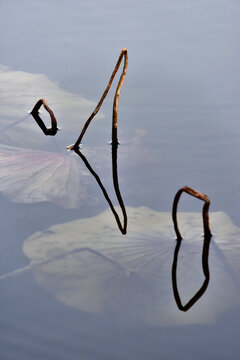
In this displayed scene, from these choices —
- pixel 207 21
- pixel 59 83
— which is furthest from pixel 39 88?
pixel 207 21

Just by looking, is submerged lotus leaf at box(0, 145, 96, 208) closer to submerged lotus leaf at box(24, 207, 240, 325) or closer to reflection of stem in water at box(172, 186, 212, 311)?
submerged lotus leaf at box(24, 207, 240, 325)

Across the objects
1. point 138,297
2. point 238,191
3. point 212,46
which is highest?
point 212,46

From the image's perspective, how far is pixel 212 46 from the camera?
93.8 inches

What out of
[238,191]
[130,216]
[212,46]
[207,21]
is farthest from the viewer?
[207,21]

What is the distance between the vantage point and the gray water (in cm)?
103

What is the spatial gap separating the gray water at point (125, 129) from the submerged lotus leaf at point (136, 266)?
0.5 inches

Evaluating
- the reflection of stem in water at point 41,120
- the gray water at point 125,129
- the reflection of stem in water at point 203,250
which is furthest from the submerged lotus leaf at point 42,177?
the reflection of stem in water at point 203,250

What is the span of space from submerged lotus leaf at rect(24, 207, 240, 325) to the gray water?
0.04ft

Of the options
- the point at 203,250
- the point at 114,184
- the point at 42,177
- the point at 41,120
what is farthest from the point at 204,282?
the point at 41,120

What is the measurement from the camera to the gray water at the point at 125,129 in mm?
1033

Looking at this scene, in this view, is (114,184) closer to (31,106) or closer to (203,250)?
(203,250)

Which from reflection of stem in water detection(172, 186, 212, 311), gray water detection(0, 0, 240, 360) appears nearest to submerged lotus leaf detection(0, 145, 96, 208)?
gray water detection(0, 0, 240, 360)

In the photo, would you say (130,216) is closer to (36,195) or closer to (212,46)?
(36,195)

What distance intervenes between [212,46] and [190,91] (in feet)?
1.43
